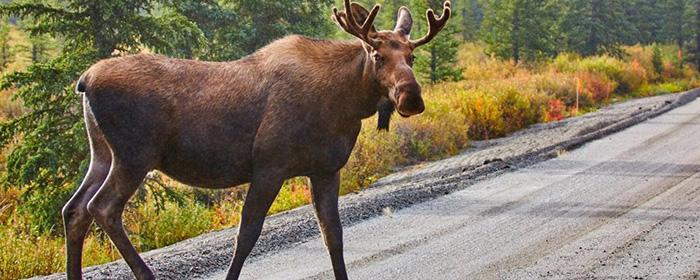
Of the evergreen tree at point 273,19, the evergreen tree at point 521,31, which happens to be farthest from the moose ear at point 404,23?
the evergreen tree at point 521,31

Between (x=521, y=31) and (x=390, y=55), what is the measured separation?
29.6 meters

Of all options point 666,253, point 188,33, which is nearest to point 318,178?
point 666,253

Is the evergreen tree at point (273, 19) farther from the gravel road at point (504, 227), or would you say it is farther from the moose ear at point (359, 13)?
the moose ear at point (359, 13)

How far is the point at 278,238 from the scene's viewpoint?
8.04 m

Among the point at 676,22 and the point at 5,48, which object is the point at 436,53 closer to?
the point at 5,48

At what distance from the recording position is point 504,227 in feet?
28.2

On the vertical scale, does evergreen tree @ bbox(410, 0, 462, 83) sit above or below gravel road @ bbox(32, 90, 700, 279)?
below

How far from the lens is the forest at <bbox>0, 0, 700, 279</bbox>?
33.3 feet

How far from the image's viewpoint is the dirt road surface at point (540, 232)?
6.87m

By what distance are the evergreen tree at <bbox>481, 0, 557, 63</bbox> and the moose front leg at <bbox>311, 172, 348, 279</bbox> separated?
28.9m

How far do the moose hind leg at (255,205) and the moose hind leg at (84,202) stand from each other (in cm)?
104

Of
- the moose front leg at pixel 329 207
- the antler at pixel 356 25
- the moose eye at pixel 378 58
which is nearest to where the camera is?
the antler at pixel 356 25

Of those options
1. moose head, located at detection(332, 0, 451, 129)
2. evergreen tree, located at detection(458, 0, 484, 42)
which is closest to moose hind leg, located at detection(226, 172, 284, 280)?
moose head, located at detection(332, 0, 451, 129)

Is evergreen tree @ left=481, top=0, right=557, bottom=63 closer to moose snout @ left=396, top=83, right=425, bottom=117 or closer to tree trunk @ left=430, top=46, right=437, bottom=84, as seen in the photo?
tree trunk @ left=430, top=46, right=437, bottom=84
